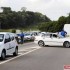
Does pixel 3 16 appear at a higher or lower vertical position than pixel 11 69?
higher

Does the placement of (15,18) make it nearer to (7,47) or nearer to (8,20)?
(8,20)

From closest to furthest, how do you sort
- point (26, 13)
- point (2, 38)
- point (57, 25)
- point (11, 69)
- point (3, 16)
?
point (11, 69)
point (2, 38)
point (57, 25)
point (3, 16)
point (26, 13)

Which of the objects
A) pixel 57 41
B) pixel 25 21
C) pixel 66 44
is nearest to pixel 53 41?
pixel 57 41

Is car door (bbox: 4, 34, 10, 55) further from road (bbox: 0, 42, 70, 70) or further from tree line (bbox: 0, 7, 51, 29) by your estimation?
tree line (bbox: 0, 7, 51, 29)

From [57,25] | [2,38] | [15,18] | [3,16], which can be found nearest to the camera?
[2,38]

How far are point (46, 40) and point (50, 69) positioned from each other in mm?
20221

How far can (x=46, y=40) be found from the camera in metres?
33.4

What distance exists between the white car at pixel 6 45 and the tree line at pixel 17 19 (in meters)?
98.1

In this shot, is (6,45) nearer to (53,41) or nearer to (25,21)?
(53,41)

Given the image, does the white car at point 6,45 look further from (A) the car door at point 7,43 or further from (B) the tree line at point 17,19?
(B) the tree line at point 17,19

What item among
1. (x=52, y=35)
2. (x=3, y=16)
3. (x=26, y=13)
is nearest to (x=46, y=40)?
(x=52, y=35)

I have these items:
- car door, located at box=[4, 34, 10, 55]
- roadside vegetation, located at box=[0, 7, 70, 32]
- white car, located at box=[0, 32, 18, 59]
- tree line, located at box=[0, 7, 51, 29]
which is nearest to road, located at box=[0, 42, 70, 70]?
white car, located at box=[0, 32, 18, 59]

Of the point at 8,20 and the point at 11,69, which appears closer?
the point at 11,69

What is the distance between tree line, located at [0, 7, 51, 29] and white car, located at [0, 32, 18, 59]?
322 ft
